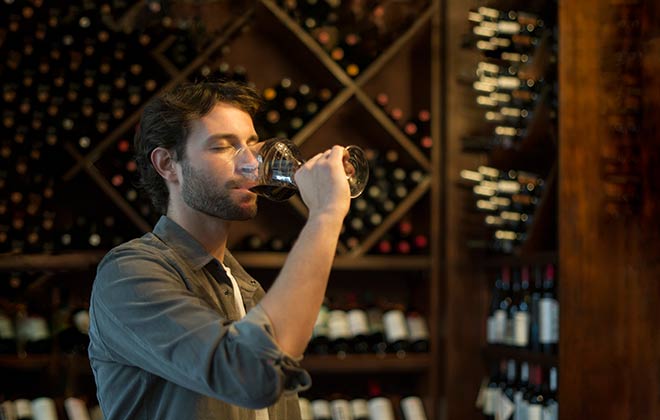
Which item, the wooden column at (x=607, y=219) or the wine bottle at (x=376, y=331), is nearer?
the wooden column at (x=607, y=219)

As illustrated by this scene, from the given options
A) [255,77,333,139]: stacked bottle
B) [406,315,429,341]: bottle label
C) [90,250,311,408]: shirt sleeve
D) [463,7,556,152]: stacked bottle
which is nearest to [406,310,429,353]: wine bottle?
[406,315,429,341]: bottle label

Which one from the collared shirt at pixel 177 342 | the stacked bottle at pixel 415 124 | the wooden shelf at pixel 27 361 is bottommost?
the wooden shelf at pixel 27 361

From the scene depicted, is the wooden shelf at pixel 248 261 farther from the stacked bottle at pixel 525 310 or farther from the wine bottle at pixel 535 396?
the wine bottle at pixel 535 396

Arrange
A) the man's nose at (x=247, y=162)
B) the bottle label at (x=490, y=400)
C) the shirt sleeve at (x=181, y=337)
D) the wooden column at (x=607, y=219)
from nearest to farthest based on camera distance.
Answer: the shirt sleeve at (x=181, y=337) < the man's nose at (x=247, y=162) < the wooden column at (x=607, y=219) < the bottle label at (x=490, y=400)

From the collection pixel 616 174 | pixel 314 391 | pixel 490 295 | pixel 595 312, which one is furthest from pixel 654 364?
pixel 314 391

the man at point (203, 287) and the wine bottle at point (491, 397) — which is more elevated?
the man at point (203, 287)

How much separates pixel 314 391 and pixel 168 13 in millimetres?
Result: 1579

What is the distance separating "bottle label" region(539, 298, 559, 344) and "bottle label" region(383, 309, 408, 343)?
634mm

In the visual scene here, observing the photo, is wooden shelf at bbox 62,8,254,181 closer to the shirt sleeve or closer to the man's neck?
the man's neck

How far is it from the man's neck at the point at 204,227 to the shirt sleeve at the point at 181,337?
0.13m

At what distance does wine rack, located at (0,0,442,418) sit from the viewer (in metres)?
3.29

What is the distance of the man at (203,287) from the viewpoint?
1.08 metres

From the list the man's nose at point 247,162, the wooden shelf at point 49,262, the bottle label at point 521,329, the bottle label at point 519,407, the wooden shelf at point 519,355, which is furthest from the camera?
the wooden shelf at point 49,262

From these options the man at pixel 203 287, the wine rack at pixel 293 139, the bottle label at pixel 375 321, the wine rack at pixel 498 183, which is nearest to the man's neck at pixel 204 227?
the man at pixel 203 287
